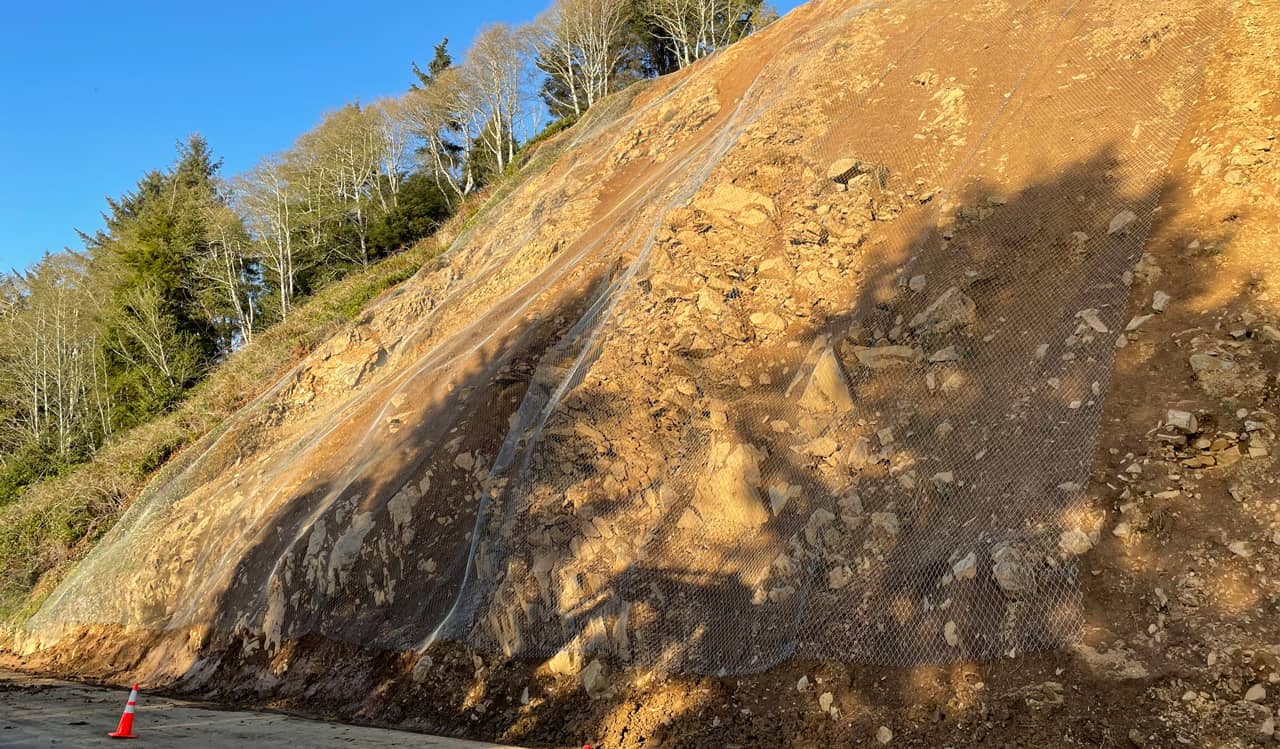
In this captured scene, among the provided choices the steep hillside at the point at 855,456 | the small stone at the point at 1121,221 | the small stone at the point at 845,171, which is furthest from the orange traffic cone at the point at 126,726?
the small stone at the point at 1121,221

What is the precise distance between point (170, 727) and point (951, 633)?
6.92 meters

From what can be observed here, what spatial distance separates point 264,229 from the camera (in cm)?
2470

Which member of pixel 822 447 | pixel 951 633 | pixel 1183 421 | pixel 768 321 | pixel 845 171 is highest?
pixel 845 171

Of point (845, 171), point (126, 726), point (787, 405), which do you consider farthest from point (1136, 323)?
point (126, 726)

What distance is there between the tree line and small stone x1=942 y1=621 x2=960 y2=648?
22970 mm

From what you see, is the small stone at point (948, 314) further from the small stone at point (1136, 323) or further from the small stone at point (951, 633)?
the small stone at point (951, 633)

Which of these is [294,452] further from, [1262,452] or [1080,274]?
[1262,452]

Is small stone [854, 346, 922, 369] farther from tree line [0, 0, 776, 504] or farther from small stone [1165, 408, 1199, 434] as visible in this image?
tree line [0, 0, 776, 504]

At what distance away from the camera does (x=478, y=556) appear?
22.1 feet

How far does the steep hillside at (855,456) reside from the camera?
13.5ft

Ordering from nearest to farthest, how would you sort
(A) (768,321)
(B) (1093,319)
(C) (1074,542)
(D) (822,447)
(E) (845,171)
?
(C) (1074,542) → (B) (1093,319) → (D) (822,447) → (A) (768,321) → (E) (845,171)

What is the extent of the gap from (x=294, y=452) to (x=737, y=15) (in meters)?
24.9

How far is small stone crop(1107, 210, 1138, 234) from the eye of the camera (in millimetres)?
5809

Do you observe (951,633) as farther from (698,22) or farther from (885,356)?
(698,22)
